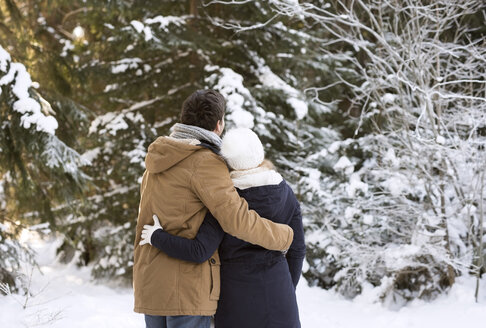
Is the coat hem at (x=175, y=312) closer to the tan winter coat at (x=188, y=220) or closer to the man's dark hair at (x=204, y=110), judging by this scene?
the tan winter coat at (x=188, y=220)

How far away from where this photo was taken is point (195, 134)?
2.24 metres

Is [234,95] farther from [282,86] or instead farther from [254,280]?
[254,280]

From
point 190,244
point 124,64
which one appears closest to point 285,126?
point 124,64

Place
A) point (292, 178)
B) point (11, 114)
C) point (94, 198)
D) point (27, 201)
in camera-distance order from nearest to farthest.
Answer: point (11, 114) → point (27, 201) → point (292, 178) → point (94, 198)

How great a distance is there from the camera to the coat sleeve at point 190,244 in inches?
83.3

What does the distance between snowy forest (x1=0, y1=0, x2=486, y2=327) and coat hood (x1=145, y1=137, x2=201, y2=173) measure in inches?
115

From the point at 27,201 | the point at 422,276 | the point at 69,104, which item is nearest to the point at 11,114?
the point at 69,104

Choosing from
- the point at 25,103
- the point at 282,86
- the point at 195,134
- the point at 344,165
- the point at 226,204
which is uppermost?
the point at 195,134

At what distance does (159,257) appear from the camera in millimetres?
2203

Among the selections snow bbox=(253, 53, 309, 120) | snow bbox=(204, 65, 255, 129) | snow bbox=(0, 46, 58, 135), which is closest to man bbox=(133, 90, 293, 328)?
snow bbox=(0, 46, 58, 135)

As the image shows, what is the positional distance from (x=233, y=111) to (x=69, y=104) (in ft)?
7.32

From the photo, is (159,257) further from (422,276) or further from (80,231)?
(80,231)

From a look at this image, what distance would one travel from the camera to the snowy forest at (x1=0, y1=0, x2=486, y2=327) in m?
5.41

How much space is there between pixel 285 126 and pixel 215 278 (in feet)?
17.9
